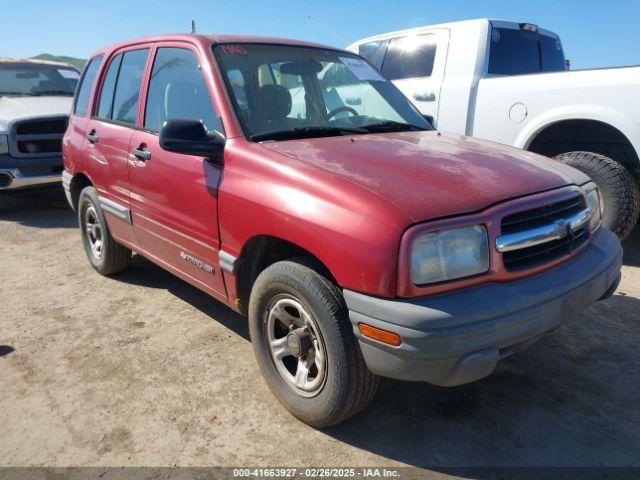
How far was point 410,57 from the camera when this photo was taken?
5914 millimetres

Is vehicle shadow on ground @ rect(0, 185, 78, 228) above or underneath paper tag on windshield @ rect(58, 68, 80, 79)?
underneath

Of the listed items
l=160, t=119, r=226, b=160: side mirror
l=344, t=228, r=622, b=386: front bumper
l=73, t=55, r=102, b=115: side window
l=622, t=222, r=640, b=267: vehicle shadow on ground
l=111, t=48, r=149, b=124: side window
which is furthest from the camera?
l=622, t=222, r=640, b=267: vehicle shadow on ground

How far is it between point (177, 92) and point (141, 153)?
46 centimetres

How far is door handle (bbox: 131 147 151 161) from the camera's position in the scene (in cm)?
329

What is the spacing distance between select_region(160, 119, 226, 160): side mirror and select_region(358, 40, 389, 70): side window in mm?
4010

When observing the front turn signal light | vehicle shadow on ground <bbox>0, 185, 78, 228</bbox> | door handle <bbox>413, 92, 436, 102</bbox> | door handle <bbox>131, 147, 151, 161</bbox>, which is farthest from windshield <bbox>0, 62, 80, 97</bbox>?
the front turn signal light

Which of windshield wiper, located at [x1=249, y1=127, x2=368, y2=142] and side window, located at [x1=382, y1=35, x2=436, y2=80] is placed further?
side window, located at [x1=382, y1=35, x2=436, y2=80]

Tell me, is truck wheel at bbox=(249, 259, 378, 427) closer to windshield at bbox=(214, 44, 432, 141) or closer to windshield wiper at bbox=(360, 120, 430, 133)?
windshield at bbox=(214, 44, 432, 141)

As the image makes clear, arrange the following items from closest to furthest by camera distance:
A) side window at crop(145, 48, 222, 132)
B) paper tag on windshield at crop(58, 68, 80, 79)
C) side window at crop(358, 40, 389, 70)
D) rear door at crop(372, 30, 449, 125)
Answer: side window at crop(145, 48, 222, 132)
rear door at crop(372, 30, 449, 125)
side window at crop(358, 40, 389, 70)
paper tag on windshield at crop(58, 68, 80, 79)

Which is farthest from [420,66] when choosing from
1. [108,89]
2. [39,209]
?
[39,209]

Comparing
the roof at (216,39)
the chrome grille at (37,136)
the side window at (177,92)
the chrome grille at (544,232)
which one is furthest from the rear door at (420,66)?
the chrome grille at (37,136)

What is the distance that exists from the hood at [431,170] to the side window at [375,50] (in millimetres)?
3565

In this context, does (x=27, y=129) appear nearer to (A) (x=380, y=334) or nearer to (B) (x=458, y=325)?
(A) (x=380, y=334)

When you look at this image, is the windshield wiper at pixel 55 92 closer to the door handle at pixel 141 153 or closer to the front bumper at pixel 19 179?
the front bumper at pixel 19 179
